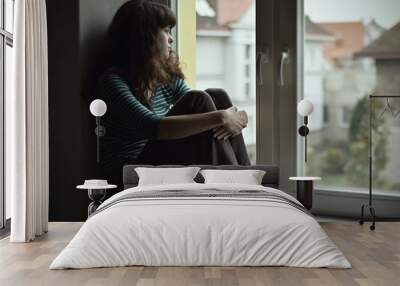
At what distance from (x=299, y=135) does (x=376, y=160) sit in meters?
0.86

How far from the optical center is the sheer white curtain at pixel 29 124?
6.10 meters

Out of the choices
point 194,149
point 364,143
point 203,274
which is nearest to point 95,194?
point 194,149

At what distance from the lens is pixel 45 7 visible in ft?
22.0

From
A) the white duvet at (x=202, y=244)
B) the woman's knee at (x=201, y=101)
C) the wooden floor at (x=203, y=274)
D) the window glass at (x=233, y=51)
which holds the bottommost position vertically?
the wooden floor at (x=203, y=274)

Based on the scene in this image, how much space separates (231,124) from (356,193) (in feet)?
5.01

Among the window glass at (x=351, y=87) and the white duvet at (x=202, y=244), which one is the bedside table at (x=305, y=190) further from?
the white duvet at (x=202, y=244)

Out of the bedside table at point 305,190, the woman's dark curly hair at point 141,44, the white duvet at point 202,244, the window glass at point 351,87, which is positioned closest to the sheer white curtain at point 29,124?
the woman's dark curly hair at point 141,44

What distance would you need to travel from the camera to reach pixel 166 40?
7.38 metres

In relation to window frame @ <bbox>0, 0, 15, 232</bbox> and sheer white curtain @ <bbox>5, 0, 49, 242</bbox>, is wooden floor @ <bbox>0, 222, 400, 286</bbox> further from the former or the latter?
window frame @ <bbox>0, 0, 15, 232</bbox>

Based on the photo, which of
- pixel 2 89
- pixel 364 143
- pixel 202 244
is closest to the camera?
pixel 202 244

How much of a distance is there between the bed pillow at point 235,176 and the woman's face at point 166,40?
144 centimetres

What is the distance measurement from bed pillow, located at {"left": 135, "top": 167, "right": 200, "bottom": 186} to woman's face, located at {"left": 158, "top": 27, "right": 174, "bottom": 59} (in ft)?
4.32

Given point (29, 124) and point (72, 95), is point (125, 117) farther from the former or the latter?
point (29, 124)

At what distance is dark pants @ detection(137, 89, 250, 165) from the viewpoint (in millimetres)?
7312
